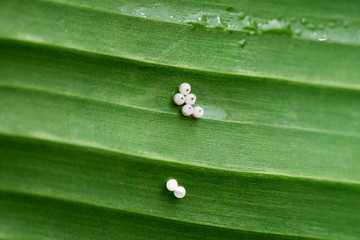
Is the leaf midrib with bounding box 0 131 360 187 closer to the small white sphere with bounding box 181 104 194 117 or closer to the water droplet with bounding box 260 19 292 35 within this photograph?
the small white sphere with bounding box 181 104 194 117

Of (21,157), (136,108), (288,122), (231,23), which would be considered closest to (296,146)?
(288,122)

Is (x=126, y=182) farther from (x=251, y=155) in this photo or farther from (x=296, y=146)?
(x=296, y=146)

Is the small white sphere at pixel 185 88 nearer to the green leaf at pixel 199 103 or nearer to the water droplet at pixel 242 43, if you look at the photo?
the green leaf at pixel 199 103

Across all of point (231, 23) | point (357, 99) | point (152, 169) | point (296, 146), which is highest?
point (231, 23)

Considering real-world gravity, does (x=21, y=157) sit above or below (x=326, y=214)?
above

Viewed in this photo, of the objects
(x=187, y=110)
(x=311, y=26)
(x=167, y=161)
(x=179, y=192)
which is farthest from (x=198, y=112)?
(x=311, y=26)

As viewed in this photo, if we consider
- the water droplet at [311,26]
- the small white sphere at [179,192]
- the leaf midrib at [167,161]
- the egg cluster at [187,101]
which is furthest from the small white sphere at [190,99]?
the water droplet at [311,26]

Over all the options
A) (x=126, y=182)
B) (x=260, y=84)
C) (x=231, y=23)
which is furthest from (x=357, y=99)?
(x=126, y=182)

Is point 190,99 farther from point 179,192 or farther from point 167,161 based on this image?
point 179,192
